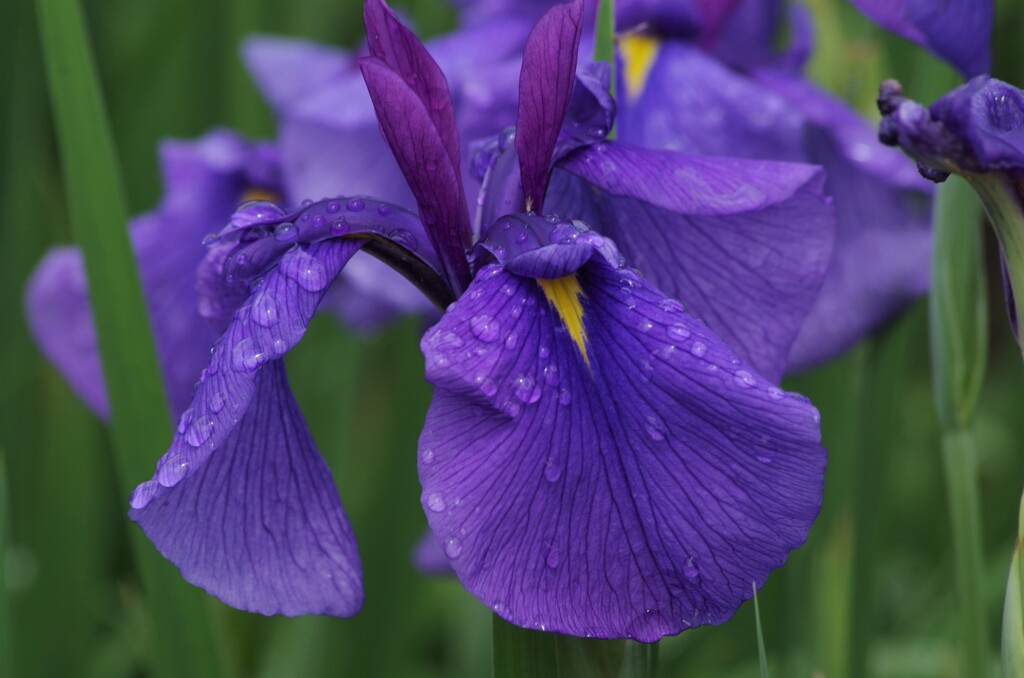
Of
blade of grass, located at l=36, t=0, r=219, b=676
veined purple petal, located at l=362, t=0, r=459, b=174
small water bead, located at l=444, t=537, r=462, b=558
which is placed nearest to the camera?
small water bead, located at l=444, t=537, r=462, b=558

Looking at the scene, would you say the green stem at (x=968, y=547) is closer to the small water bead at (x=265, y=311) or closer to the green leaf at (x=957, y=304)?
the green leaf at (x=957, y=304)

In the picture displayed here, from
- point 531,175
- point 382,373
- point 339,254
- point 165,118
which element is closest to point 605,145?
point 531,175

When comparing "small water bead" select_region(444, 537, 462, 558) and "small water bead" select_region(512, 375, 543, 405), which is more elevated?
"small water bead" select_region(512, 375, 543, 405)

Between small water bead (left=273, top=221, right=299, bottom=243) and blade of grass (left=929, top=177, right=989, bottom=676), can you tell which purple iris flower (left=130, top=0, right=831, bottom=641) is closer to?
small water bead (left=273, top=221, right=299, bottom=243)

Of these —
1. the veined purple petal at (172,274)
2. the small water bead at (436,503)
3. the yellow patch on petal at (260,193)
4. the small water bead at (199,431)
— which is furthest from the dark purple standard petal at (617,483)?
the yellow patch on petal at (260,193)

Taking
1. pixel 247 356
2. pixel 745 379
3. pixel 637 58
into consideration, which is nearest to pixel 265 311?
pixel 247 356

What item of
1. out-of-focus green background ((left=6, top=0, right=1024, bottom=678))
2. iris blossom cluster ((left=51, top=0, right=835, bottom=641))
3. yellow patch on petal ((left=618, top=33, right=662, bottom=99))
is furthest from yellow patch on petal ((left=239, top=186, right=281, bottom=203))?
iris blossom cluster ((left=51, top=0, right=835, bottom=641))
